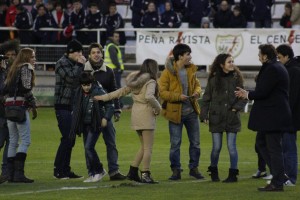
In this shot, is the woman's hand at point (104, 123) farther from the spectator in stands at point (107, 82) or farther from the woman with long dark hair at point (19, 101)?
the woman with long dark hair at point (19, 101)

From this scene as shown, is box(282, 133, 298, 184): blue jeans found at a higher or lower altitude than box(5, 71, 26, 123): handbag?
lower

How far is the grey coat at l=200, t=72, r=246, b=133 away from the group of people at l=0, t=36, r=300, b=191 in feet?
0.05

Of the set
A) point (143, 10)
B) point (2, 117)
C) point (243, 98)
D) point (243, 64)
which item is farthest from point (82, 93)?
point (143, 10)

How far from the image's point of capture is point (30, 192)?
15508mm

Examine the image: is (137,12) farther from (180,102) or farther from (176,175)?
(176,175)

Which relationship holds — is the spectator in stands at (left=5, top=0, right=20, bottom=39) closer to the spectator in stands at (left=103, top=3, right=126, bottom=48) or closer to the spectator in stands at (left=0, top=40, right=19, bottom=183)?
the spectator in stands at (left=103, top=3, right=126, bottom=48)

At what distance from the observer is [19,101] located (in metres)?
16.7

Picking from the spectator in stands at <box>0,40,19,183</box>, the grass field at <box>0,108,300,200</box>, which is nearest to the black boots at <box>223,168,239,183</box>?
the grass field at <box>0,108,300,200</box>

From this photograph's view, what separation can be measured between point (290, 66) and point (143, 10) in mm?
17770

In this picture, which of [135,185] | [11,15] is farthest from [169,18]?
[135,185]

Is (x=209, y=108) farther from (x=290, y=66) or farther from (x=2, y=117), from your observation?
(x=2, y=117)

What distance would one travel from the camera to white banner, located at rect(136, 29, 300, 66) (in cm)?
3092

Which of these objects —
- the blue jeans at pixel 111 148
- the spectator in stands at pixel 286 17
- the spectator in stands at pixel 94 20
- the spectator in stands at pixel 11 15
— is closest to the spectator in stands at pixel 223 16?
the spectator in stands at pixel 286 17

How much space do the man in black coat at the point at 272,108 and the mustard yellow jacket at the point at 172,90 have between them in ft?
6.25
